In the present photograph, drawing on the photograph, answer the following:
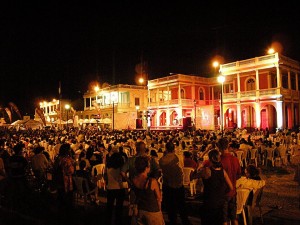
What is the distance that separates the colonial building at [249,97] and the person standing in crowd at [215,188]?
26.7 metres

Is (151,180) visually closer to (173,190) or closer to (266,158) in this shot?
(173,190)

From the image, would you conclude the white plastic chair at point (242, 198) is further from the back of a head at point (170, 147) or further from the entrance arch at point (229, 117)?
the entrance arch at point (229, 117)

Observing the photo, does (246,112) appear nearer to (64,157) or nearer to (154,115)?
(154,115)

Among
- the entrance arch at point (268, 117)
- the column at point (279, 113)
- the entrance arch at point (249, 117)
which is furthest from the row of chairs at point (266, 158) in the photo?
the entrance arch at point (249, 117)

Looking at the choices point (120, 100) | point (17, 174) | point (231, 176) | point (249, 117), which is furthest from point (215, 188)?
point (120, 100)

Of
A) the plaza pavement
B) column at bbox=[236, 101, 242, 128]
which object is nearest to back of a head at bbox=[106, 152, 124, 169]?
the plaza pavement

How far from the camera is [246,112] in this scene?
34.6 meters

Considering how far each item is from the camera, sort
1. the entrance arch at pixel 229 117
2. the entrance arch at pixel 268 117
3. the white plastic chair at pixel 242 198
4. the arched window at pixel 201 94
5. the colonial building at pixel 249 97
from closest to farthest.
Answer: the white plastic chair at pixel 242 198
the colonial building at pixel 249 97
the entrance arch at pixel 268 117
the entrance arch at pixel 229 117
the arched window at pixel 201 94

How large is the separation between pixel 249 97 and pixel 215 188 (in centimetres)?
2919

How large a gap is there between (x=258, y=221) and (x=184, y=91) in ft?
117

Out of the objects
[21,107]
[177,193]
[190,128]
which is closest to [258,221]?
[177,193]

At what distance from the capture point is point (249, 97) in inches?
1256

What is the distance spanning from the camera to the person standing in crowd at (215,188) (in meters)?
4.35

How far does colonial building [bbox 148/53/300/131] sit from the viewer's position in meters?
30.1
